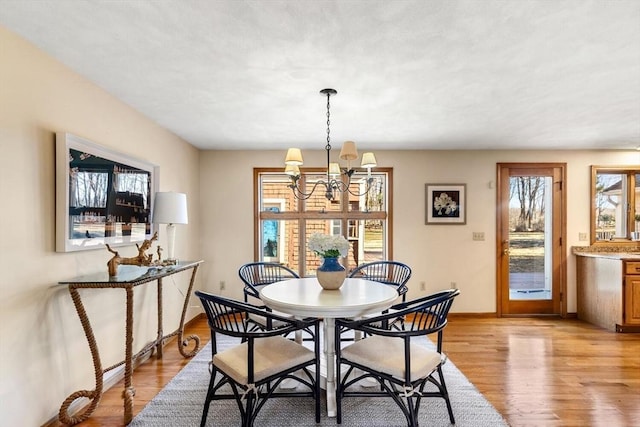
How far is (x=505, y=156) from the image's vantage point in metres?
4.70

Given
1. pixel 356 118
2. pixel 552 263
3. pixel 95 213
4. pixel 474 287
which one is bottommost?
pixel 474 287

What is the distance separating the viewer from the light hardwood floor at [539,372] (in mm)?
2344

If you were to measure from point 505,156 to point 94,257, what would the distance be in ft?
15.9

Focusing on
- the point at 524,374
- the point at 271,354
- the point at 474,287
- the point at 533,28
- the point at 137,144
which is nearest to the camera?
the point at 533,28

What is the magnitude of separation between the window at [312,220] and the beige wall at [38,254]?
2.37m

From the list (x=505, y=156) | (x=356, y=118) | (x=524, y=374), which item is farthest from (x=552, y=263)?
(x=356, y=118)

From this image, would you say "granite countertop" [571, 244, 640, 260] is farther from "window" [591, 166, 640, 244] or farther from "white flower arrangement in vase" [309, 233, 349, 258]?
"white flower arrangement in vase" [309, 233, 349, 258]

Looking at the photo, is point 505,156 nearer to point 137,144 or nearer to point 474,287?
point 474,287

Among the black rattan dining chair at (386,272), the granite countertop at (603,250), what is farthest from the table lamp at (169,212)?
the granite countertop at (603,250)

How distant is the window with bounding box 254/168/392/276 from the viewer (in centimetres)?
483

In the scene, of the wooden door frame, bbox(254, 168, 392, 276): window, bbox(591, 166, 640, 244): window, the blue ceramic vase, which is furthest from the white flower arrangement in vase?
bbox(591, 166, 640, 244): window

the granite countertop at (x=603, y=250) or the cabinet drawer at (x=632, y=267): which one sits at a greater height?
the granite countertop at (x=603, y=250)

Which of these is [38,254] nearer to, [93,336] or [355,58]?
[93,336]

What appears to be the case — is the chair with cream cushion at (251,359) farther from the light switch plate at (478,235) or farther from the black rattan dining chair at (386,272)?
the light switch plate at (478,235)
